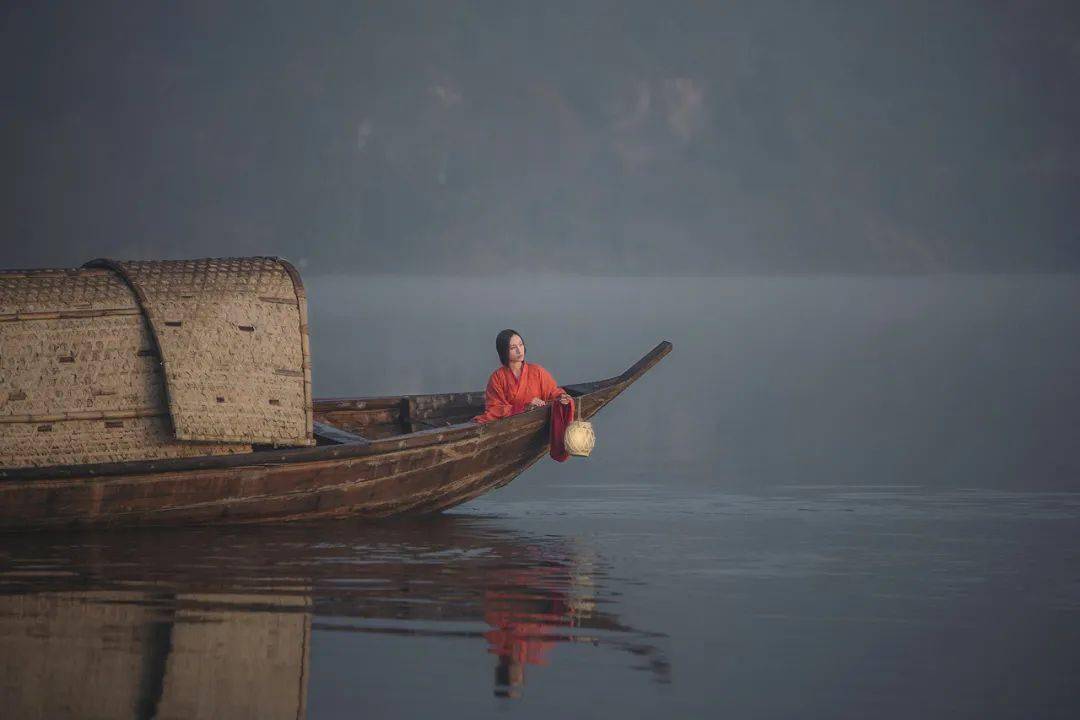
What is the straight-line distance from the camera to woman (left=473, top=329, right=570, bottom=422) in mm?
10992

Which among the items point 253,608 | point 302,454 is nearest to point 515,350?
point 302,454

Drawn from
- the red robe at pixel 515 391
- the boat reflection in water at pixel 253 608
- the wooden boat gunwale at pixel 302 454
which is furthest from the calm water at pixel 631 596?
the red robe at pixel 515 391

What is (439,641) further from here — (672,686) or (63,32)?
(63,32)

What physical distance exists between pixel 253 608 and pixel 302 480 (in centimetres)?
207

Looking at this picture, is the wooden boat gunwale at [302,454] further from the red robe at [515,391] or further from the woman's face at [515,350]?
the woman's face at [515,350]

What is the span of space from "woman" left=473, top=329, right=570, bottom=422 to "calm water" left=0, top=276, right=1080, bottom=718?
2.29ft

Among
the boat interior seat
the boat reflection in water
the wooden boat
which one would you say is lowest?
the boat reflection in water

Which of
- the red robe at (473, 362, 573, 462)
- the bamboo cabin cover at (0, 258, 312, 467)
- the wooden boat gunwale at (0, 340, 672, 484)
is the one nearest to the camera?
the wooden boat gunwale at (0, 340, 672, 484)

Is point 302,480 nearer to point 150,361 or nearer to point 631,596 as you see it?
point 150,361

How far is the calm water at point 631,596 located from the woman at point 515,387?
70 cm

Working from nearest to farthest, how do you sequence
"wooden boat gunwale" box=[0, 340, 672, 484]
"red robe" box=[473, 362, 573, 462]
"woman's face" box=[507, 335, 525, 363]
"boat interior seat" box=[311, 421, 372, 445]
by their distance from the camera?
"wooden boat gunwale" box=[0, 340, 672, 484] < "boat interior seat" box=[311, 421, 372, 445] < "woman's face" box=[507, 335, 525, 363] < "red robe" box=[473, 362, 573, 462]

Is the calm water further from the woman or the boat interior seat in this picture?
the woman

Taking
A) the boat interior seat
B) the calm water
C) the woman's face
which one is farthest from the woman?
the boat interior seat

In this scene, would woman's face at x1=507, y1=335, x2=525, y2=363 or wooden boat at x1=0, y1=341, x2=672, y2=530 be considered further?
woman's face at x1=507, y1=335, x2=525, y2=363
